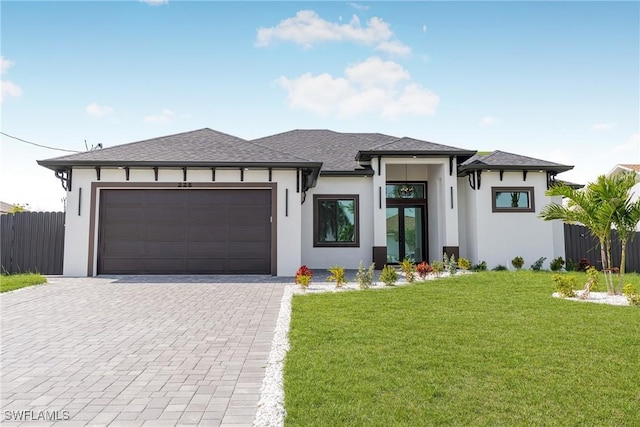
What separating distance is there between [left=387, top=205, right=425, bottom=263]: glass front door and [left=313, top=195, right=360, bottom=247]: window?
1820 millimetres

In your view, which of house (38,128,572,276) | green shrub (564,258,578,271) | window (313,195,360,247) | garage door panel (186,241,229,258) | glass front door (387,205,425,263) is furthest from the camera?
glass front door (387,205,425,263)

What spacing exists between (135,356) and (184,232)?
745cm

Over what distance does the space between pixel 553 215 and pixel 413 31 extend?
630cm

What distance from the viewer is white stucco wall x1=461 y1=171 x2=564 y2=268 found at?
1264 centimetres

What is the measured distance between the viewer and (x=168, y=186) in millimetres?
11305

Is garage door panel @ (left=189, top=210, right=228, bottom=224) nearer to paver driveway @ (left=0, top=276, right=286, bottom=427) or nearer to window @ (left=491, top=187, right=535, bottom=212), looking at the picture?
paver driveway @ (left=0, top=276, right=286, bottom=427)

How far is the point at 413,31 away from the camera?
1027cm

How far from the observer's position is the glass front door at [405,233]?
47.5 ft

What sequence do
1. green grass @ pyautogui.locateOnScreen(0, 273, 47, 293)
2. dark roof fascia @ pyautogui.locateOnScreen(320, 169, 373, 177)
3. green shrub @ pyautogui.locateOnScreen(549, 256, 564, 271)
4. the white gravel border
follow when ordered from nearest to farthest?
the white gravel border → green grass @ pyautogui.locateOnScreen(0, 273, 47, 293) → green shrub @ pyautogui.locateOnScreen(549, 256, 564, 271) → dark roof fascia @ pyautogui.locateOnScreen(320, 169, 373, 177)

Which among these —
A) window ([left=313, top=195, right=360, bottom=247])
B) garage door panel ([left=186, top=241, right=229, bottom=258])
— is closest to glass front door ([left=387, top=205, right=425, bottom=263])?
window ([left=313, top=195, right=360, bottom=247])

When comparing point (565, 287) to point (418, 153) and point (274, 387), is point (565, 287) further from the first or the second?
point (274, 387)

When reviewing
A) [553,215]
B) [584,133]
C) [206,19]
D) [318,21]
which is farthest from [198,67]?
[584,133]

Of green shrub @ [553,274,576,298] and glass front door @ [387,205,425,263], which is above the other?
glass front door @ [387,205,425,263]

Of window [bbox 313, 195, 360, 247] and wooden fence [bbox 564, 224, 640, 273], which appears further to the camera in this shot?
window [bbox 313, 195, 360, 247]
